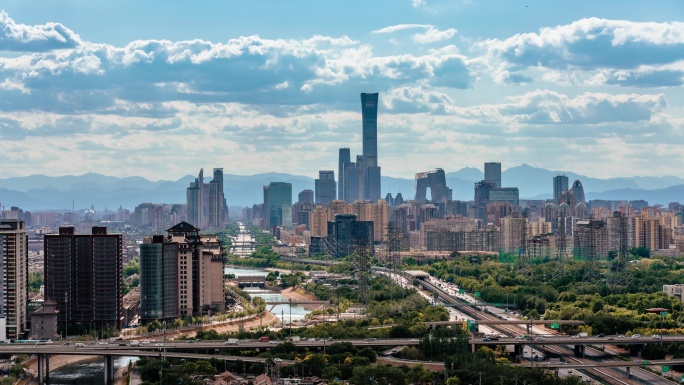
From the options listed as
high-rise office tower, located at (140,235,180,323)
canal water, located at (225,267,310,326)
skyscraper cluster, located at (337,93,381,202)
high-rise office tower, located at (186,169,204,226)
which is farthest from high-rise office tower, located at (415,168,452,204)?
high-rise office tower, located at (140,235,180,323)

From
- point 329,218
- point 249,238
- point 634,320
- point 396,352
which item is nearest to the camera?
point 396,352

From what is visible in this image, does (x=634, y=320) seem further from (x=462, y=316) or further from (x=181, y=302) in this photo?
(x=181, y=302)

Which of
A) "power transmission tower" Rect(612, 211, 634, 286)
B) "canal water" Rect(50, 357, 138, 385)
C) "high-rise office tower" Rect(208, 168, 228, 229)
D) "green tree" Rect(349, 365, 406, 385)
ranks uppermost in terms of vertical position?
"high-rise office tower" Rect(208, 168, 228, 229)

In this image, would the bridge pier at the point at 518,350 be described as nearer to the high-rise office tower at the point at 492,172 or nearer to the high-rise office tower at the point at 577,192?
the high-rise office tower at the point at 577,192

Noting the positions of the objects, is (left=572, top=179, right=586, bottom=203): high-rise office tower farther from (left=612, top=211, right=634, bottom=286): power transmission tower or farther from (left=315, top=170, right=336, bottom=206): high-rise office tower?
(left=612, top=211, right=634, bottom=286): power transmission tower

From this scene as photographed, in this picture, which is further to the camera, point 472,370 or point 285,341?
point 285,341

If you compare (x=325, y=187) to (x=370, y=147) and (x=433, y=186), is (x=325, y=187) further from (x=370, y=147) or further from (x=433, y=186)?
(x=433, y=186)

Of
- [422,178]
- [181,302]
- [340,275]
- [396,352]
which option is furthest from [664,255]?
[422,178]
